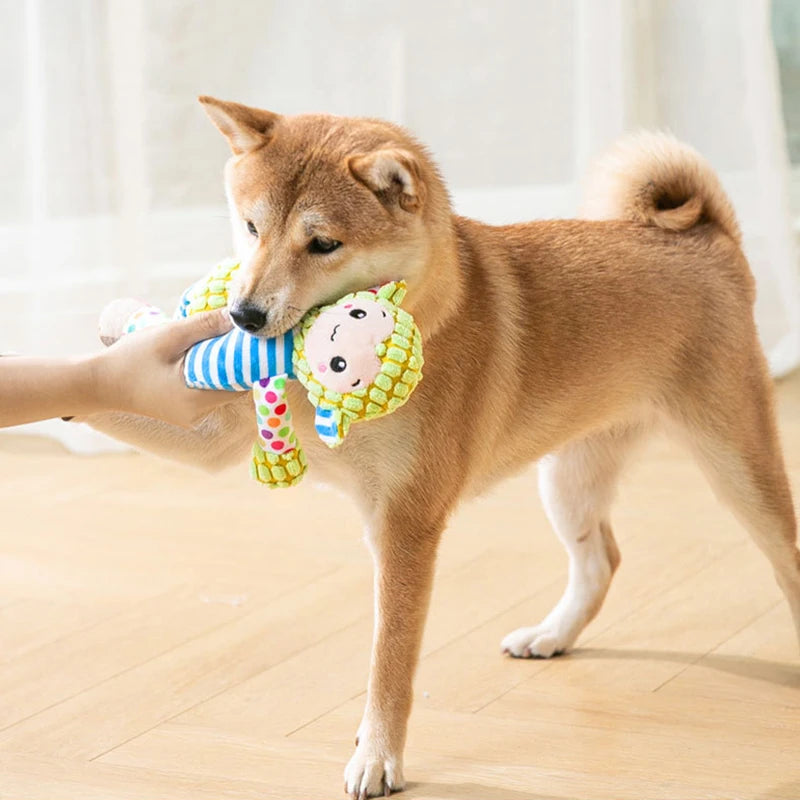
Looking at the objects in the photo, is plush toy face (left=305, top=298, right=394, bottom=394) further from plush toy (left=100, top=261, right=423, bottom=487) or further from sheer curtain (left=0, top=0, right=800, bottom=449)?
sheer curtain (left=0, top=0, right=800, bottom=449)

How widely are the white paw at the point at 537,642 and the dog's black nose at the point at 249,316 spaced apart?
2.53 ft

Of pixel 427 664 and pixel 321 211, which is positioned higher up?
pixel 321 211

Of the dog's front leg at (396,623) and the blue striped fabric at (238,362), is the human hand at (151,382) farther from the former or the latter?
the dog's front leg at (396,623)

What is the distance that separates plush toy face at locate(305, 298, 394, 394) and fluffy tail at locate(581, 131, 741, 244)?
29.4 inches

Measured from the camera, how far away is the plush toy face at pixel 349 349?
1.32 m

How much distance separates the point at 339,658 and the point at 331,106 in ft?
6.78

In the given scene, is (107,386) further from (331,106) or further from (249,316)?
(331,106)

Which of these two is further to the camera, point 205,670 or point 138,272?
point 138,272

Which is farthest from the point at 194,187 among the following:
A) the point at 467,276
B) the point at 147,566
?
the point at 467,276

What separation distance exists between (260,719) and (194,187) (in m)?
2.19

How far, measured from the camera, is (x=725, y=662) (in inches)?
73.5

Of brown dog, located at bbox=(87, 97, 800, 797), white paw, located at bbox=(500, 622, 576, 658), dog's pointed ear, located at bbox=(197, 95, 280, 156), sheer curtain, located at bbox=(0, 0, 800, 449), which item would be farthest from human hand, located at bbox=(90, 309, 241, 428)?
sheer curtain, located at bbox=(0, 0, 800, 449)

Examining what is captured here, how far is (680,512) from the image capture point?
2.61 meters

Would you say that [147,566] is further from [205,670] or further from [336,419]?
[336,419]
